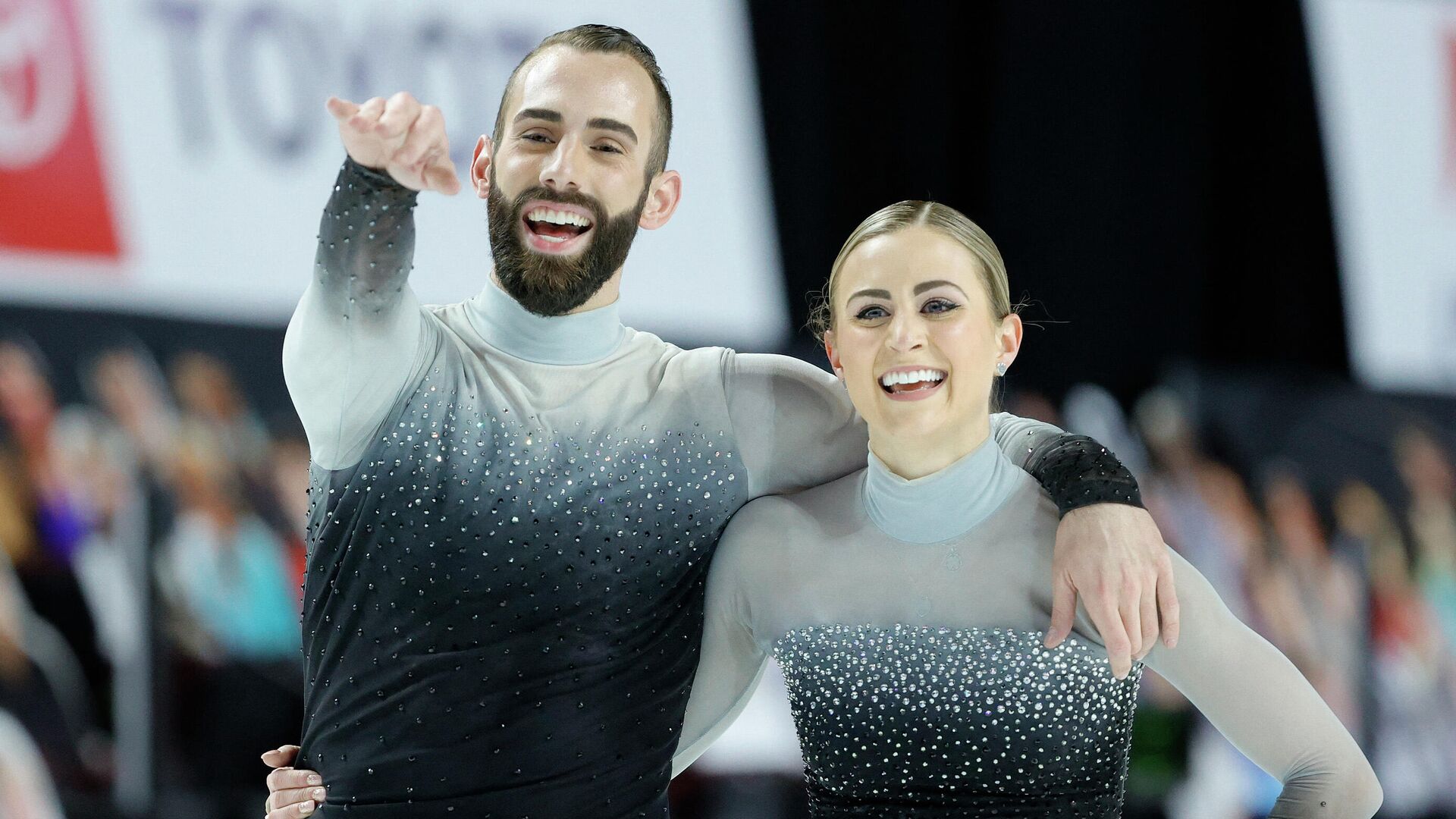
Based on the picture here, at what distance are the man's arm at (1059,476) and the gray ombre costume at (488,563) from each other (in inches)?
1.4

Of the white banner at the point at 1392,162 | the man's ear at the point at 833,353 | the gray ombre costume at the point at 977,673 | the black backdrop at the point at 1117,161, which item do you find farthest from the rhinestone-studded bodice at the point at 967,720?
the white banner at the point at 1392,162

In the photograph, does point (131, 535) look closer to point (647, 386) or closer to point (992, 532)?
point (647, 386)

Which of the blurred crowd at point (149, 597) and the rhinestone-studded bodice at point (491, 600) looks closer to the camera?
the rhinestone-studded bodice at point (491, 600)

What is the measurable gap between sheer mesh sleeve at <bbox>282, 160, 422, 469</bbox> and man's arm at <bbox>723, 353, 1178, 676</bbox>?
0.48m

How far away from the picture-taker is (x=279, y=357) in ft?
15.5

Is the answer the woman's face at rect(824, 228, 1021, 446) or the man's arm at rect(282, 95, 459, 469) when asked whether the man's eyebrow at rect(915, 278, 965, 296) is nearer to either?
the woman's face at rect(824, 228, 1021, 446)

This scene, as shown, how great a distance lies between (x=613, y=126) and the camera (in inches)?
79.0

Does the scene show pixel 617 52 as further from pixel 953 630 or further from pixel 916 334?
pixel 953 630

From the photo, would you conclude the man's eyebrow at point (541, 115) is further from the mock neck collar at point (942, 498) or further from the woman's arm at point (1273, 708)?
the woman's arm at point (1273, 708)

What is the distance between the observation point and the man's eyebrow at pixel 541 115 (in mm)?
1988

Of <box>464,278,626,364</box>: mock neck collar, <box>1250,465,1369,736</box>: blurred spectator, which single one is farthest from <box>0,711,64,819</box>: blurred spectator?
<box>1250,465,1369,736</box>: blurred spectator

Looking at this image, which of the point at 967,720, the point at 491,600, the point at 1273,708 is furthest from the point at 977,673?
the point at 491,600

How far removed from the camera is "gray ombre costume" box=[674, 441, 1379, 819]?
1.89 m

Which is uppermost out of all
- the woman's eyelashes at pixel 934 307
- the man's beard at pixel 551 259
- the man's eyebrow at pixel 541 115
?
the man's eyebrow at pixel 541 115
